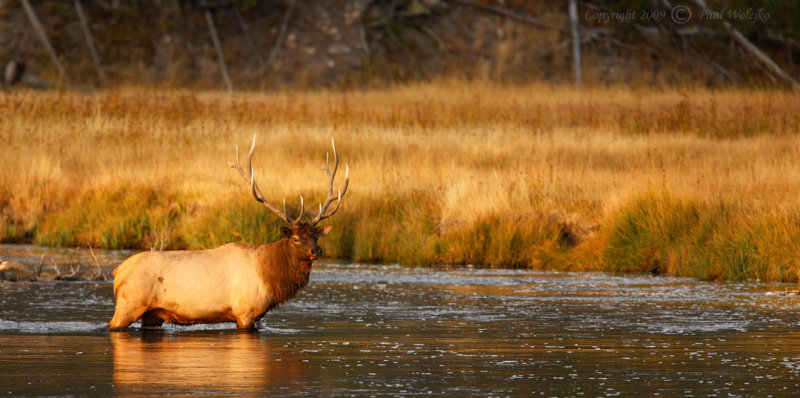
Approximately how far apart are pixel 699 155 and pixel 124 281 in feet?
51.3

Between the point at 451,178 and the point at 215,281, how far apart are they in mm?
10685

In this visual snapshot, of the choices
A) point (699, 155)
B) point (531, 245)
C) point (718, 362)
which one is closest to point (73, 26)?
point (699, 155)

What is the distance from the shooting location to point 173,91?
37.0 meters

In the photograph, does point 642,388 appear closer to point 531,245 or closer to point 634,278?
point 634,278

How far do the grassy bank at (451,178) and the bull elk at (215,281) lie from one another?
7.15 m

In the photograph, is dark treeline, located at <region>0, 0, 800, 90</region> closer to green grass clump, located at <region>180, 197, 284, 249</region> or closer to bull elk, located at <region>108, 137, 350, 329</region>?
green grass clump, located at <region>180, 197, 284, 249</region>

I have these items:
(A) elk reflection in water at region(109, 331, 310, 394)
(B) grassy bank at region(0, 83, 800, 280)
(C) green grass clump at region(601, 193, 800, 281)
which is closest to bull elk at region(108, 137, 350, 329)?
(A) elk reflection in water at region(109, 331, 310, 394)

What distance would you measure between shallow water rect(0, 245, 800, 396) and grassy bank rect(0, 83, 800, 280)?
2.10 m

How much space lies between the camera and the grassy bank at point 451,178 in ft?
61.0

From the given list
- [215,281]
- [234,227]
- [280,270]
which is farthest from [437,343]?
[234,227]

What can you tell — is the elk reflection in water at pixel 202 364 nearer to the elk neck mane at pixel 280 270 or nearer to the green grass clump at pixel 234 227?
the elk neck mane at pixel 280 270

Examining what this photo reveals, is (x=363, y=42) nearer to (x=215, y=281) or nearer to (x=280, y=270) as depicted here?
(x=280, y=270)

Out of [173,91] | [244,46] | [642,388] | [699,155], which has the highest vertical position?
[244,46]

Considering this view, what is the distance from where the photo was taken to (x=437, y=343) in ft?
38.2
